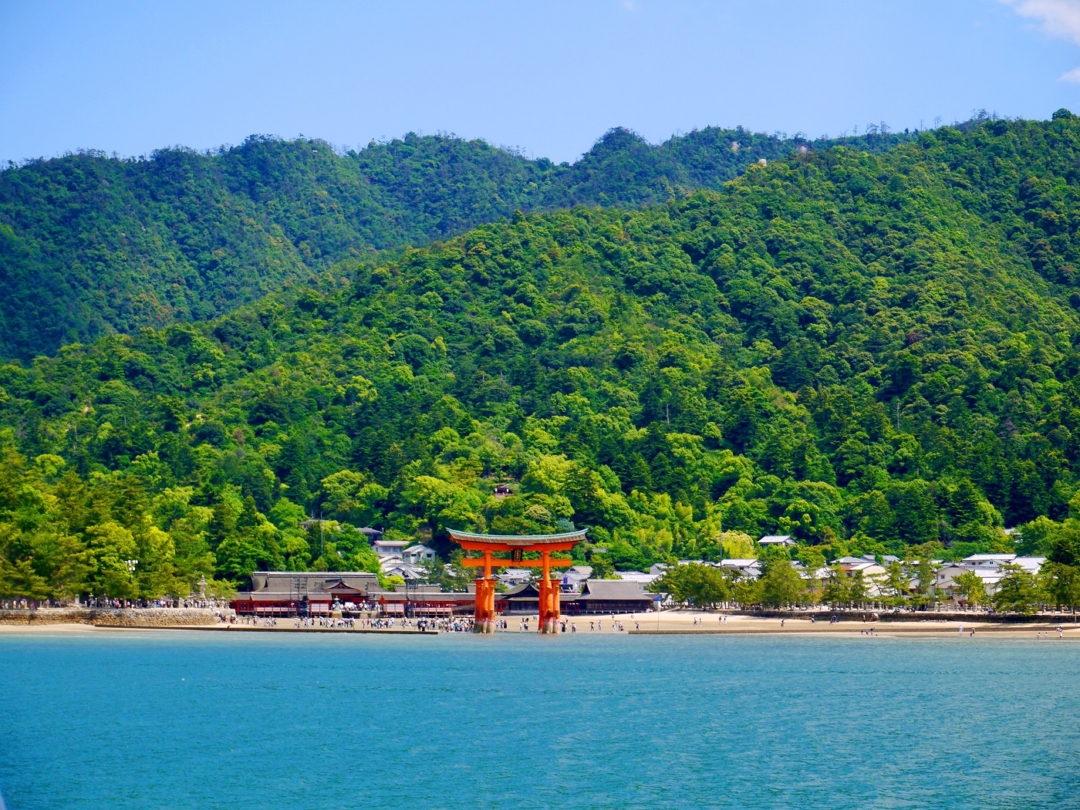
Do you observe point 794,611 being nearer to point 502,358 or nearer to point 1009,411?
point 1009,411

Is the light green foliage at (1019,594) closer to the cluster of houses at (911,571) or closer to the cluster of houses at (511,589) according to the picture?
the cluster of houses at (911,571)

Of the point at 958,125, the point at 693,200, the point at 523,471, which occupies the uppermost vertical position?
the point at 958,125

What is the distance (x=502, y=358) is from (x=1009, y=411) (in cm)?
4026

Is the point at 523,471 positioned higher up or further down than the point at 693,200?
further down

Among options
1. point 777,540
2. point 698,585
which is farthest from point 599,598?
point 777,540

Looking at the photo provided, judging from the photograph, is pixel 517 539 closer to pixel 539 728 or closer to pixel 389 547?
pixel 389 547

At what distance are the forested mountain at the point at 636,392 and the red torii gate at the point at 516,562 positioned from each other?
13.1 meters

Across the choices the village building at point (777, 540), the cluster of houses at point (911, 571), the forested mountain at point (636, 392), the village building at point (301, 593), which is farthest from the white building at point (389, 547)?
the village building at point (777, 540)

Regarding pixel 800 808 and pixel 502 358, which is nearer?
pixel 800 808

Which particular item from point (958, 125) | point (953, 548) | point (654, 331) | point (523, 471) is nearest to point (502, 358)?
point (654, 331)

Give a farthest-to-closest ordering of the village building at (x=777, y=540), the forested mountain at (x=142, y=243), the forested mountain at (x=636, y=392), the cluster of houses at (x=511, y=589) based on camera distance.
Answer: the forested mountain at (x=142, y=243) < the village building at (x=777, y=540) < the forested mountain at (x=636, y=392) < the cluster of houses at (x=511, y=589)

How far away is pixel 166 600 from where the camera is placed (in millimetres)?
69938

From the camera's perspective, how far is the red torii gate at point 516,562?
63375mm

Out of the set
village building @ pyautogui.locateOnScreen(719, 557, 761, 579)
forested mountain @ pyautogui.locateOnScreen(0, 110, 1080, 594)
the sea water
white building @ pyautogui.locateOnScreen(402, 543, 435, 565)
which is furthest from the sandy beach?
white building @ pyautogui.locateOnScreen(402, 543, 435, 565)
